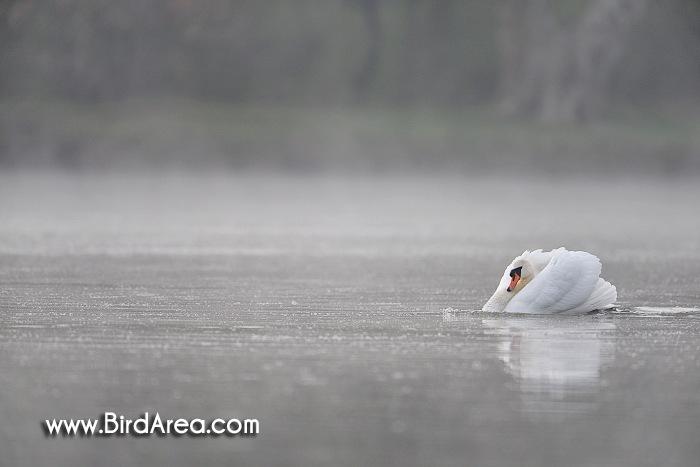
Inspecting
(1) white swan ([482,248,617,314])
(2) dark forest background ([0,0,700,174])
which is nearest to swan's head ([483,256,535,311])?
(1) white swan ([482,248,617,314])

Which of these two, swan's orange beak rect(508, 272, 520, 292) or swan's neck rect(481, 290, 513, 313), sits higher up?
swan's orange beak rect(508, 272, 520, 292)

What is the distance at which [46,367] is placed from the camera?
10.3 m

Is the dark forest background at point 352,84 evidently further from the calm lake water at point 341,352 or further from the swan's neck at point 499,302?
the swan's neck at point 499,302

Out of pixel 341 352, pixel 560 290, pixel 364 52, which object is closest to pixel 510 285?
pixel 560 290

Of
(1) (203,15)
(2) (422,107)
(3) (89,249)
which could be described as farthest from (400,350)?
(1) (203,15)

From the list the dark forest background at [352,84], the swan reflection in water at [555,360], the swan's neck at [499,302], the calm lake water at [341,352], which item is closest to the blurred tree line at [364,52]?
the dark forest background at [352,84]

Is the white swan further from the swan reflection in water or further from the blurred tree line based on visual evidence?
the blurred tree line

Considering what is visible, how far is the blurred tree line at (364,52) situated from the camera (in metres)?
60.9

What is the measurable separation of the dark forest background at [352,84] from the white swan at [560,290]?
4105 centimetres

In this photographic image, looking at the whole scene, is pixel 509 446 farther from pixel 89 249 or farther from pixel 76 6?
pixel 76 6

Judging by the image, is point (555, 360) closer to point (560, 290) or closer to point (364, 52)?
point (560, 290)

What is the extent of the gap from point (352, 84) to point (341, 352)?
5321 centimetres

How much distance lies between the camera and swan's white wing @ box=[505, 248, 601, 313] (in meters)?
13.2

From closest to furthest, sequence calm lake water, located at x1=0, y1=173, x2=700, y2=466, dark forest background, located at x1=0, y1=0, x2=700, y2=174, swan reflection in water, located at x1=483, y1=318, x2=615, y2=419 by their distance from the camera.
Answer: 1. calm lake water, located at x1=0, y1=173, x2=700, y2=466
2. swan reflection in water, located at x1=483, y1=318, x2=615, y2=419
3. dark forest background, located at x1=0, y1=0, x2=700, y2=174
